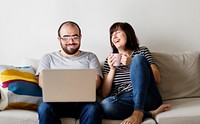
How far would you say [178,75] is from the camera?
255cm

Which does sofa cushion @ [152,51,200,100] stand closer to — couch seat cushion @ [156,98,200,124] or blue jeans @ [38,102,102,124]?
couch seat cushion @ [156,98,200,124]

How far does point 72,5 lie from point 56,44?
0.38 meters

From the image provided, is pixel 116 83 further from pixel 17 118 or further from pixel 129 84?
pixel 17 118

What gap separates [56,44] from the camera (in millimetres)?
2857

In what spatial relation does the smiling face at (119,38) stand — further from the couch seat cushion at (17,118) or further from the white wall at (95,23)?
the couch seat cushion at (17,118)

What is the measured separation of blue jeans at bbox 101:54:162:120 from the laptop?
0.21m

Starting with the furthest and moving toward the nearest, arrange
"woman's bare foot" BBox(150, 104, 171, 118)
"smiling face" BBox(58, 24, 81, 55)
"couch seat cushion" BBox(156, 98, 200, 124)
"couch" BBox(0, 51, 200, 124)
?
"couch" BBox(0, 51, 200, 124)
"smiling face" BBox(58, 24, 81, 55)
"woman's bare foot" BBox(150, 104, 171, 118)
"couch seat cushion" BBox(156, 98, 200, 124)

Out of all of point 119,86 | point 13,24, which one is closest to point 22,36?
point 13,24

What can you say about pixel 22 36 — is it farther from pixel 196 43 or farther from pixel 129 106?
pixel 196 43

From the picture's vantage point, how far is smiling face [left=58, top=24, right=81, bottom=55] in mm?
2328

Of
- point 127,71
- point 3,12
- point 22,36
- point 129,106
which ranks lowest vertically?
point 129,106

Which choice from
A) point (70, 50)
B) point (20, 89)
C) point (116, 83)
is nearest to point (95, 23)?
point (70, 50)

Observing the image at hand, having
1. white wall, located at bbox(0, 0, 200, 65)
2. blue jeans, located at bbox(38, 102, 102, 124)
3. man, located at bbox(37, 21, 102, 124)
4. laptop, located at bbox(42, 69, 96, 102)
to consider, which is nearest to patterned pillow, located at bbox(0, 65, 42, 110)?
man, located at bbox(37, 21, 102, 124)

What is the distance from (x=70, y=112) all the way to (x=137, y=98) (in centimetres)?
45
